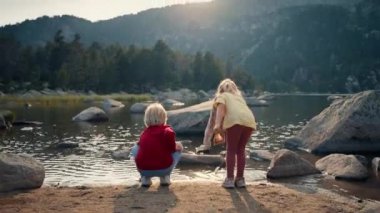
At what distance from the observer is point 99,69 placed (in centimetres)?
11469

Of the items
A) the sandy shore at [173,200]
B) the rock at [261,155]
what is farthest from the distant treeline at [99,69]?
the sandy shore at [173,200]

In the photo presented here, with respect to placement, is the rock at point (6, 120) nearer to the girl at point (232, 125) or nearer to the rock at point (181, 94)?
the girl at point (232, 125)

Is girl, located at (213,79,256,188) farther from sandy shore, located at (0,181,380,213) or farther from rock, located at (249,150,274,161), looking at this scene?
rock, located at (249,150,274,161)

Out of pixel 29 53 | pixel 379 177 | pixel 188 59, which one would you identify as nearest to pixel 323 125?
pixel 379 177

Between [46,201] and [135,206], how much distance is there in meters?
2.10

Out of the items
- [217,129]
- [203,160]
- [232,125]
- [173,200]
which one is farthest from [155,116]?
[203,160]

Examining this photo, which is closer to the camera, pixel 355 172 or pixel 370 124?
pixel 355 172

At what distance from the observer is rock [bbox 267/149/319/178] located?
642 inches

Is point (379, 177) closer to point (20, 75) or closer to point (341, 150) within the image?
point (341, 150)

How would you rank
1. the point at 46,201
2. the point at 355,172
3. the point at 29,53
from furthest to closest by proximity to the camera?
the point at 29,53
the point at 355,172
the point at 46,201

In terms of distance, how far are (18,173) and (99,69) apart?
105 metres

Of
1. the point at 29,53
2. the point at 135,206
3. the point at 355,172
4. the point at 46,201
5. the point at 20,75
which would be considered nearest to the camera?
the point at 135,206

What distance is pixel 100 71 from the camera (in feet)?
375

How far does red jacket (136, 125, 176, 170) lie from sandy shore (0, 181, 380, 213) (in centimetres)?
58
